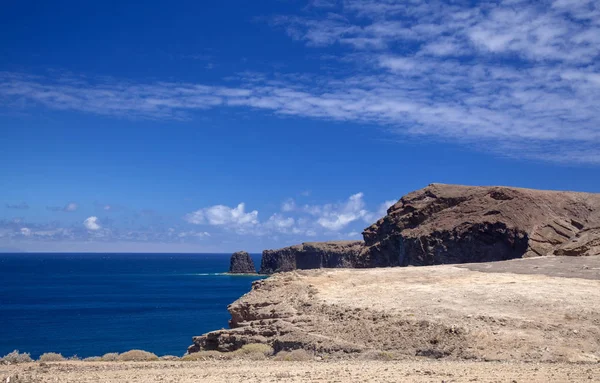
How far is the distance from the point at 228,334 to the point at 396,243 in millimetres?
46540

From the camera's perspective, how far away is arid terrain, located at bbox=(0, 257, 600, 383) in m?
15.0

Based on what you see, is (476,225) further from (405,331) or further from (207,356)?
(207,356)

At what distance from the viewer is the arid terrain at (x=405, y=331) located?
15.0m

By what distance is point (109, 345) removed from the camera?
4959 cm

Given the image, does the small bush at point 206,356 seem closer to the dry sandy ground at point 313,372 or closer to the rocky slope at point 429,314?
the rocky slope at point 429,314

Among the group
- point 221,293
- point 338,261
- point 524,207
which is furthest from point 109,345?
point 338,261

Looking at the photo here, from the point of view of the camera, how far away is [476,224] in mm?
58500

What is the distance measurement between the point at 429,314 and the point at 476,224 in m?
39.4

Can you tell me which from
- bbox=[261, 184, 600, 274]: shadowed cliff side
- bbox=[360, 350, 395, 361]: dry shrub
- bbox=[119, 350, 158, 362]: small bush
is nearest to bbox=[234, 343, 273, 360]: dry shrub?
bbox=[119, 350, 158, 362]: small bush

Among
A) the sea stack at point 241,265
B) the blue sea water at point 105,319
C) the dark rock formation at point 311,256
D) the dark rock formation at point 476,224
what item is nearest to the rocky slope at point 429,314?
the dark rock formation at point 476,224

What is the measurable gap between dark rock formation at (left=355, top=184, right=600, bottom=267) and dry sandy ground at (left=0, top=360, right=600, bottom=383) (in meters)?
29.6

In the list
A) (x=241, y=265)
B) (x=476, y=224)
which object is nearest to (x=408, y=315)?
(x=476, y=224)

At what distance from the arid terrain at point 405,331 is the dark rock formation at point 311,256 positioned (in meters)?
115

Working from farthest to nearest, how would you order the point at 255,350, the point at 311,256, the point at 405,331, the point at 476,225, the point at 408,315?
1. the point at 311,256
2. the point at 476,225
3. the point at 408,315
4. the point at 255,350
5. the point at 405,331
